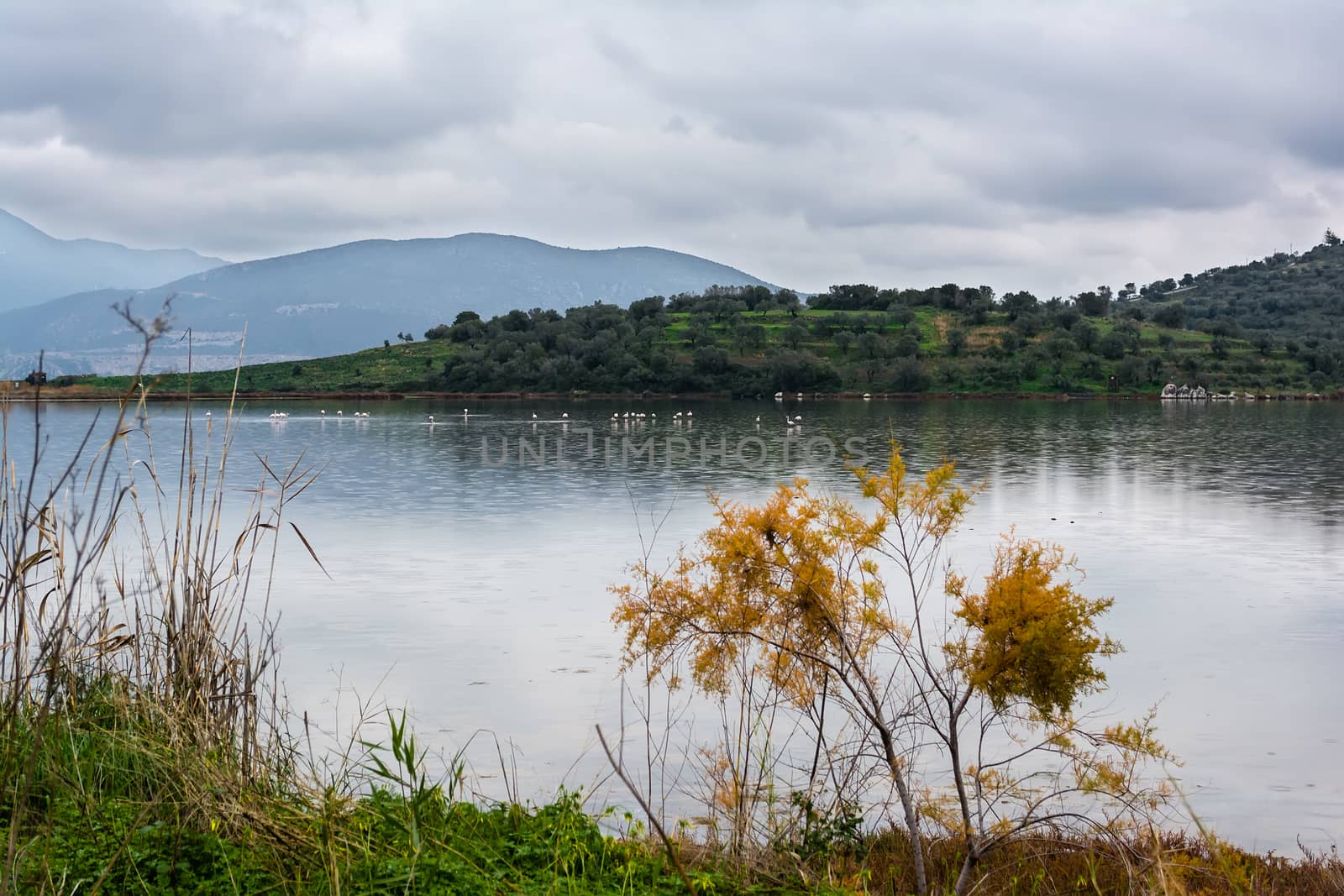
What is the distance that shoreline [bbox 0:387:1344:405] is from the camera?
84.5 metres

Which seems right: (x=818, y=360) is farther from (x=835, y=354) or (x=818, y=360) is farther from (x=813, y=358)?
(x=835, y=354)

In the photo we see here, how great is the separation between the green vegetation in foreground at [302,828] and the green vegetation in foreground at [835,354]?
85.8 meters

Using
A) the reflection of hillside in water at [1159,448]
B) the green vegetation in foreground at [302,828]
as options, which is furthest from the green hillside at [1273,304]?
the green vegetation in foreground at [302,828]

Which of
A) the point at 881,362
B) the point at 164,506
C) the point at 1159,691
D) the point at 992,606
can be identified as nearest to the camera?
the point at 992,606

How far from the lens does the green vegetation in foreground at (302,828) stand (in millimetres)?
4090

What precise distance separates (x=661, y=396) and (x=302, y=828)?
88807 mm

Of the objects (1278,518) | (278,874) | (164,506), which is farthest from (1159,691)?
(164,506)

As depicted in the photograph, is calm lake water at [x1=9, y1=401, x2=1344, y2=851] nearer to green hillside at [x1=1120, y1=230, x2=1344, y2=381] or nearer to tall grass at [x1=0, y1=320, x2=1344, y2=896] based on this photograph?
tall grass at [x1=0, y1=320, x2=1344, y2=896]

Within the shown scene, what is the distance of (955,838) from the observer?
6031mm

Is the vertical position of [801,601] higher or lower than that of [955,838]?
higher

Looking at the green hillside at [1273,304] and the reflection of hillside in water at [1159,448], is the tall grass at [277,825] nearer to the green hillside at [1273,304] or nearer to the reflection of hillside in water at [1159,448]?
the reflection of hillside in water at [1159,448]

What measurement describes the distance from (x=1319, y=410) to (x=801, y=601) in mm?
70016

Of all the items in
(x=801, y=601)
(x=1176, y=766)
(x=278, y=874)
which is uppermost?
(x=801, y=601)

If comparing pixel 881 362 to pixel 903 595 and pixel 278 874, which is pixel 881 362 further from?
pixel 278 874
